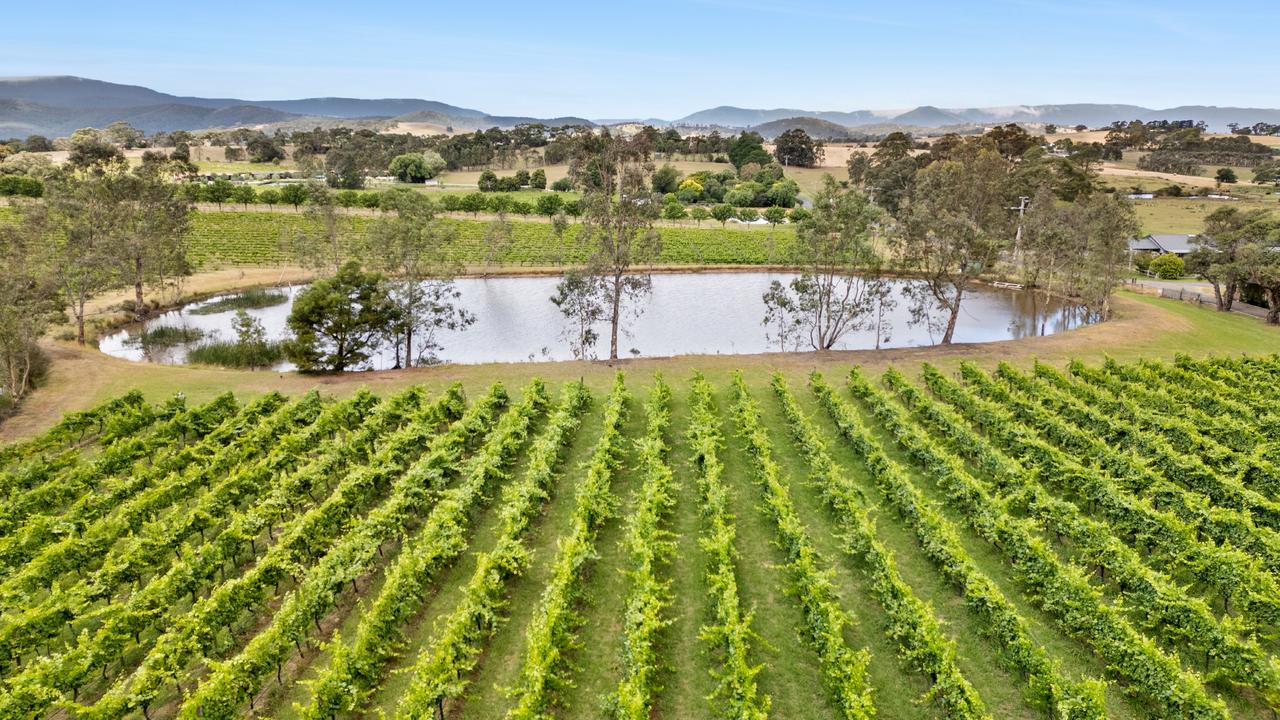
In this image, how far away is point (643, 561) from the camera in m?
18.7

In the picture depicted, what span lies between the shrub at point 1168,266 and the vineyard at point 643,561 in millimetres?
50117

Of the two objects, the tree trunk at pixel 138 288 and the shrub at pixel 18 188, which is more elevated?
the shrub at pixel 18 188

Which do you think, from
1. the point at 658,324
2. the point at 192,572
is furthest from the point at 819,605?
the point at 658,324

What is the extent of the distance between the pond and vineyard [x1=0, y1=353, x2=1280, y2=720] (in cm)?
1749

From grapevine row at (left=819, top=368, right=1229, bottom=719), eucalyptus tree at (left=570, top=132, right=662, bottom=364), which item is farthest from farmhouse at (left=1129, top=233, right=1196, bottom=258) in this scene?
grapevine row at (left=819, top=368, right=1229, bottom=719)

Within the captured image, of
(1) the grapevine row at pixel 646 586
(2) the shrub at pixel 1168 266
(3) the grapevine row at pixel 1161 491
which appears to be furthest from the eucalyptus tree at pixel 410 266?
(2) the shrub at pixel 1168 266

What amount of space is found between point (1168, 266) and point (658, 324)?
188 ft

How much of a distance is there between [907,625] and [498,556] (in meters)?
10.8

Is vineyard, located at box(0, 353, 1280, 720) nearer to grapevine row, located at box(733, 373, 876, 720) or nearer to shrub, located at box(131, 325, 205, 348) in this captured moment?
grapevine row, located at box(733, 373, 876, 720)

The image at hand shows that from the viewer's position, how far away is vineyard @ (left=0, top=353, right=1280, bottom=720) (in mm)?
15477

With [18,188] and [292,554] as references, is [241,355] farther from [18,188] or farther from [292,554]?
[18,188]

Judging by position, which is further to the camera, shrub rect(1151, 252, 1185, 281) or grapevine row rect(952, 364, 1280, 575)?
shrub rect(1151, 252, 1185, 281)

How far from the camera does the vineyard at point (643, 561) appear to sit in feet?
50.8

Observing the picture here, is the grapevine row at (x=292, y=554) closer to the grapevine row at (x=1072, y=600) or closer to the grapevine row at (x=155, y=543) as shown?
the grapevine row at (x=155, y=543)
